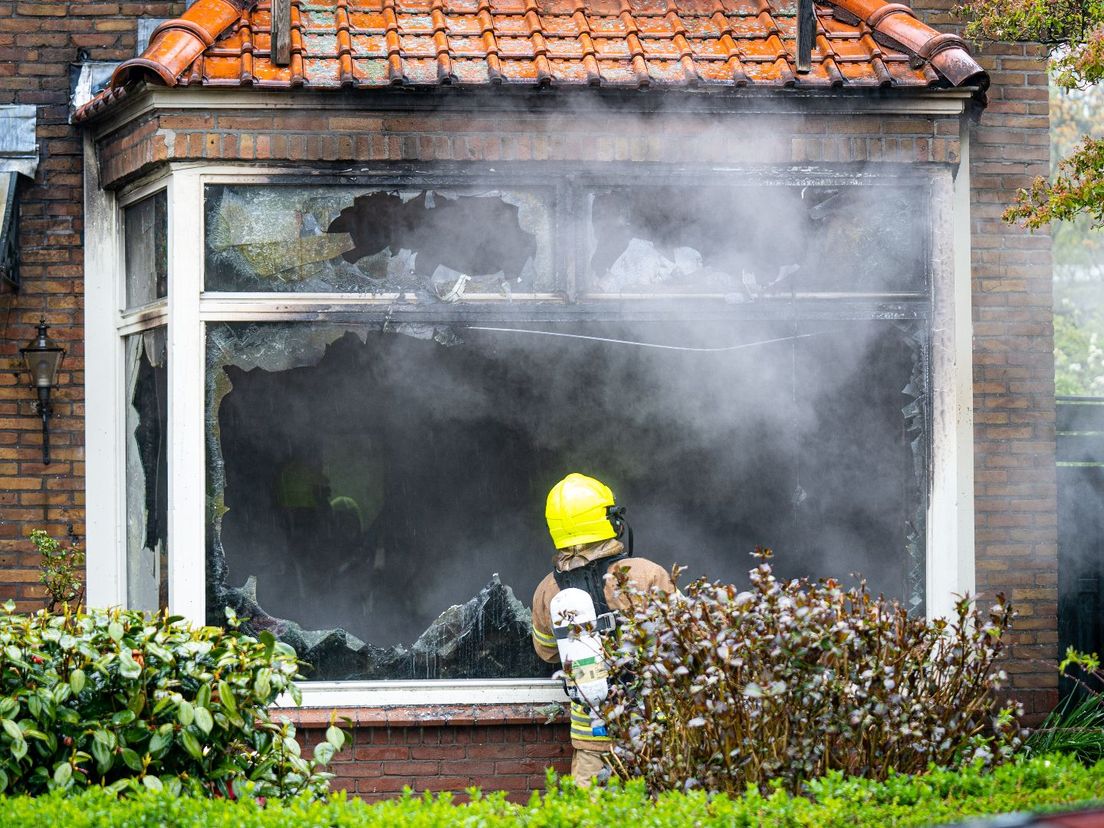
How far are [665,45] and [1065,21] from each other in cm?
190

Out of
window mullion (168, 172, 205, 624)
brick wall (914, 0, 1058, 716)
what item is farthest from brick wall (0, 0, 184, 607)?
brick wall (914, 0, 1058, 716)

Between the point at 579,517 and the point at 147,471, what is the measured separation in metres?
2.62

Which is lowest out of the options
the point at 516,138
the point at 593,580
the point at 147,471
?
the point at 593,580

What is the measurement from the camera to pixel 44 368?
6656 millimetres

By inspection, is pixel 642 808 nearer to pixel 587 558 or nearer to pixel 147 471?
pixel 587 558

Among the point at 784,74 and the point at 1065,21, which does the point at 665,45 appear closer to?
the point at 784,74

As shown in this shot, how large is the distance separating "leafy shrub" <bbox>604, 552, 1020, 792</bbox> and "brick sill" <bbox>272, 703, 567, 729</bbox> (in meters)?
1.81

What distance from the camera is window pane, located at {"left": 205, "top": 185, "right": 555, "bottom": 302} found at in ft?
20.3

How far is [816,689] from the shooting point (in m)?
4.12

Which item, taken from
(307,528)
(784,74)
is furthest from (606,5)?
(307,528)

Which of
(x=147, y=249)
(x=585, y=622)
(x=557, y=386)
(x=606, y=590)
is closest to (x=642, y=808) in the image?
(x=585, y=622)

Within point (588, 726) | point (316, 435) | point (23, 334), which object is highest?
point (23, 334)

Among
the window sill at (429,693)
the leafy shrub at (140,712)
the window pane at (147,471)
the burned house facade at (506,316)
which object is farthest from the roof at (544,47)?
the window sill at (429,693)

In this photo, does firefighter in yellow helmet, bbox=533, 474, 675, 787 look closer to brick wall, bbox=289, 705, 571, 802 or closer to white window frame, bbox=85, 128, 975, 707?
brick wall, bbox=289, 705, 571, 802
